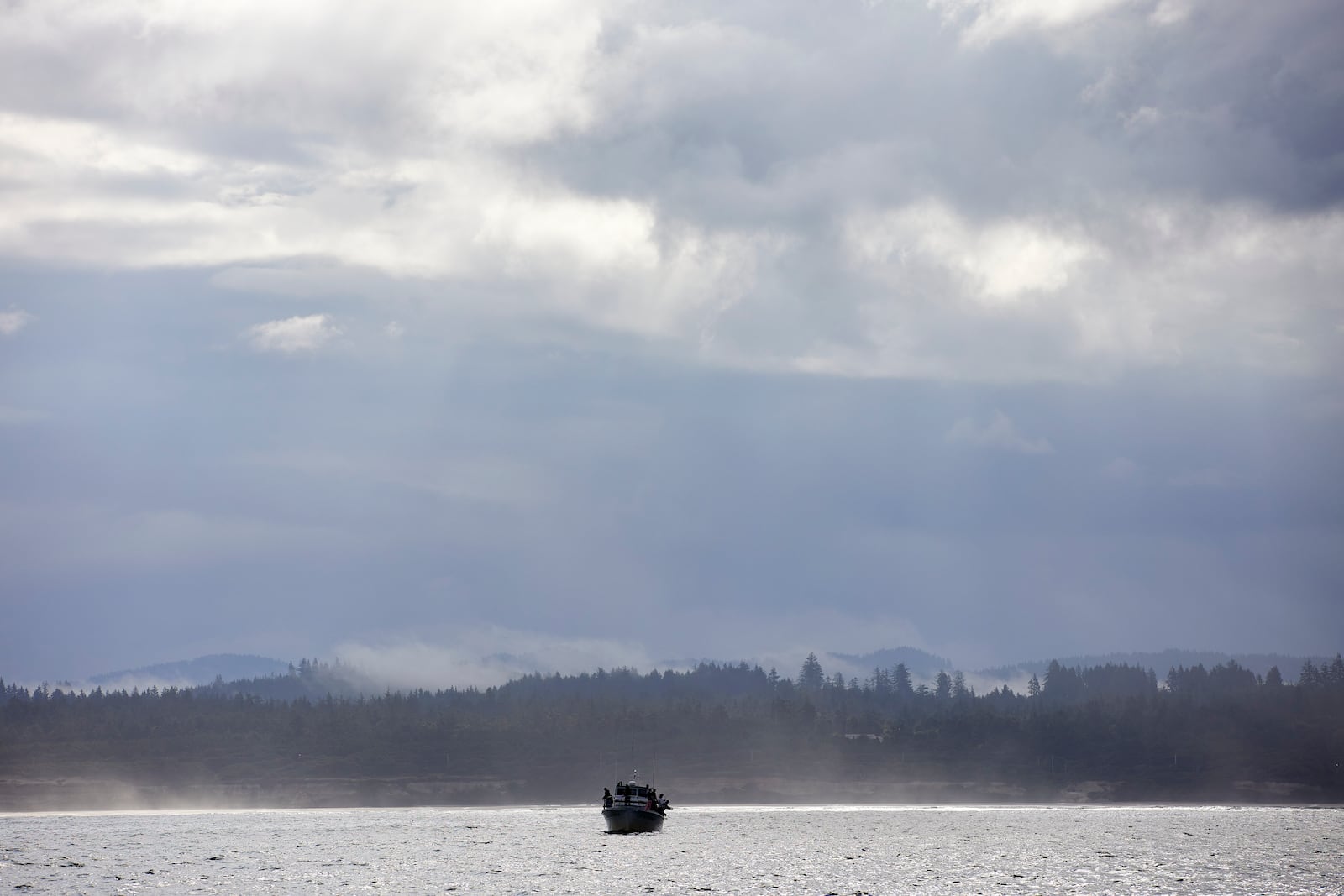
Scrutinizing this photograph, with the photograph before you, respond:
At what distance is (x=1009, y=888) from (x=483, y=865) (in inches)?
2883

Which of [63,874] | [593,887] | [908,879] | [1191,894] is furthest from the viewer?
[63,874]

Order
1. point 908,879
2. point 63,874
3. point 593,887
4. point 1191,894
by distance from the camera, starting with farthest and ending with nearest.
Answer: point 63,874 < point 908,879 < point 593,887 < point 1191,894

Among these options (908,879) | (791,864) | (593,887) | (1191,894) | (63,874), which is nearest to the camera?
(1191,894)

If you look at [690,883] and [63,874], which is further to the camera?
[63,874]

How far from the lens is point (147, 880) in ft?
568

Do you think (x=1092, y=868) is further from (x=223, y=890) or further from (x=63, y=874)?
(x=63, y=874)

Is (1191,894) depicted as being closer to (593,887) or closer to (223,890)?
(593,887)

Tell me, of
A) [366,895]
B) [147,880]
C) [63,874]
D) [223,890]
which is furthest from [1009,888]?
[63,874]

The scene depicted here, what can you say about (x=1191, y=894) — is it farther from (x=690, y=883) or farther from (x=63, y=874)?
(x=63, y=874)

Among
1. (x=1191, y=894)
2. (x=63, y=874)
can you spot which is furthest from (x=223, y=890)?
(x=1191, y=894)

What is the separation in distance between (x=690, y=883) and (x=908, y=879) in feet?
86.3

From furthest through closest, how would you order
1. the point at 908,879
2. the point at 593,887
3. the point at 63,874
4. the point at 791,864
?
the point at 791,864, the point at 63,874, the point at 908,879, the point at 593,887

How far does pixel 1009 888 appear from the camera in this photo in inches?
6142

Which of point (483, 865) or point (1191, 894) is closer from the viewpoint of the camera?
point (1191, 894)
